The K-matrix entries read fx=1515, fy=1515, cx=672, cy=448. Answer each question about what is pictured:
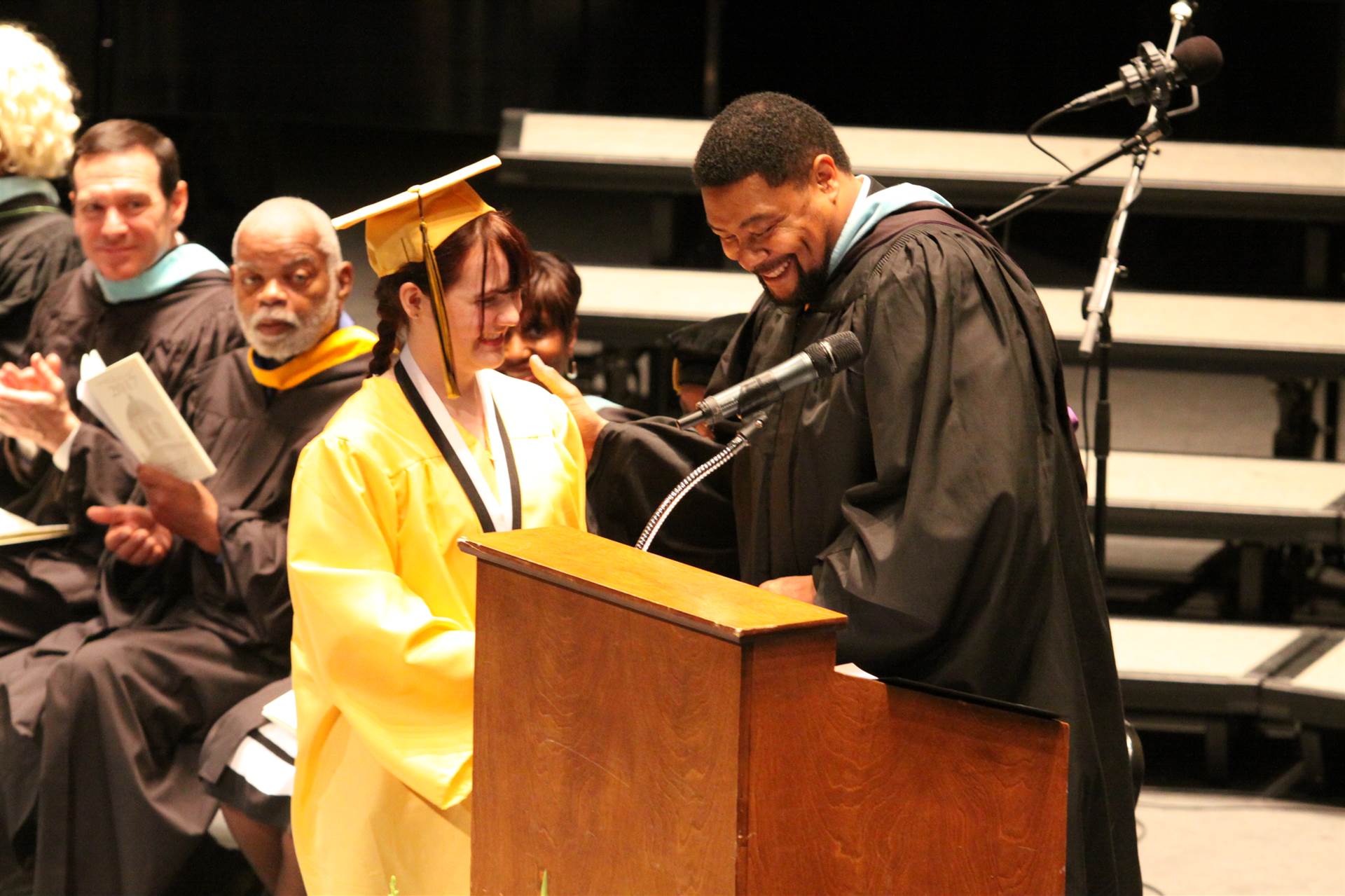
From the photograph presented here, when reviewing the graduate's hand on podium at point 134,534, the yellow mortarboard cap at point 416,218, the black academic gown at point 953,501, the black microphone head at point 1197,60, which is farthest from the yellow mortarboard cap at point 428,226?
the black microphone head at point 1197,60

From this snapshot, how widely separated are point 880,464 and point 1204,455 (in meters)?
3.24

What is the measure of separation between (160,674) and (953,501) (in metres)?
2.03

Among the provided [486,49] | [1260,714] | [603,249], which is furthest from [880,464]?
[603,249]

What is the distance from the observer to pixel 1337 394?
5.37 m

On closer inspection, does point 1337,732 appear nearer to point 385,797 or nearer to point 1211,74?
point 1211,74

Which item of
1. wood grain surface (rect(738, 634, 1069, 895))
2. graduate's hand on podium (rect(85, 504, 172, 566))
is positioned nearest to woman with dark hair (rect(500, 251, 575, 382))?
graduate's hand on podium (rect(85, 504, 172, 566))

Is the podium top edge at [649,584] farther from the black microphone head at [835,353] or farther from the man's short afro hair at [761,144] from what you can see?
the man's short afro hair at [761,144]

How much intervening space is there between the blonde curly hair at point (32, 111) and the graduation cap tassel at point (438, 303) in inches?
94.0

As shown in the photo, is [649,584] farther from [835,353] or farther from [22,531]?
[22,531]

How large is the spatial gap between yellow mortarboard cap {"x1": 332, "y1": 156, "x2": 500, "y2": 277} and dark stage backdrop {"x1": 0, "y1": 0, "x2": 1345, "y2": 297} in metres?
3.09

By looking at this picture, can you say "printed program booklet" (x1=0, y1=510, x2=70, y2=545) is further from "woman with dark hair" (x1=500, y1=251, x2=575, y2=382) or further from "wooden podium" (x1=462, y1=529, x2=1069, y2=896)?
"wooden podium" (x1=462, y1=529, x2=1069, y2=896)

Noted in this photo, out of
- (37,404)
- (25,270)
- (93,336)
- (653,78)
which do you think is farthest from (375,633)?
(653,78)

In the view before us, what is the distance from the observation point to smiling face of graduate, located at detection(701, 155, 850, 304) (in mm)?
2201

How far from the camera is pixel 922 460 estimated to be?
2.00 metres
